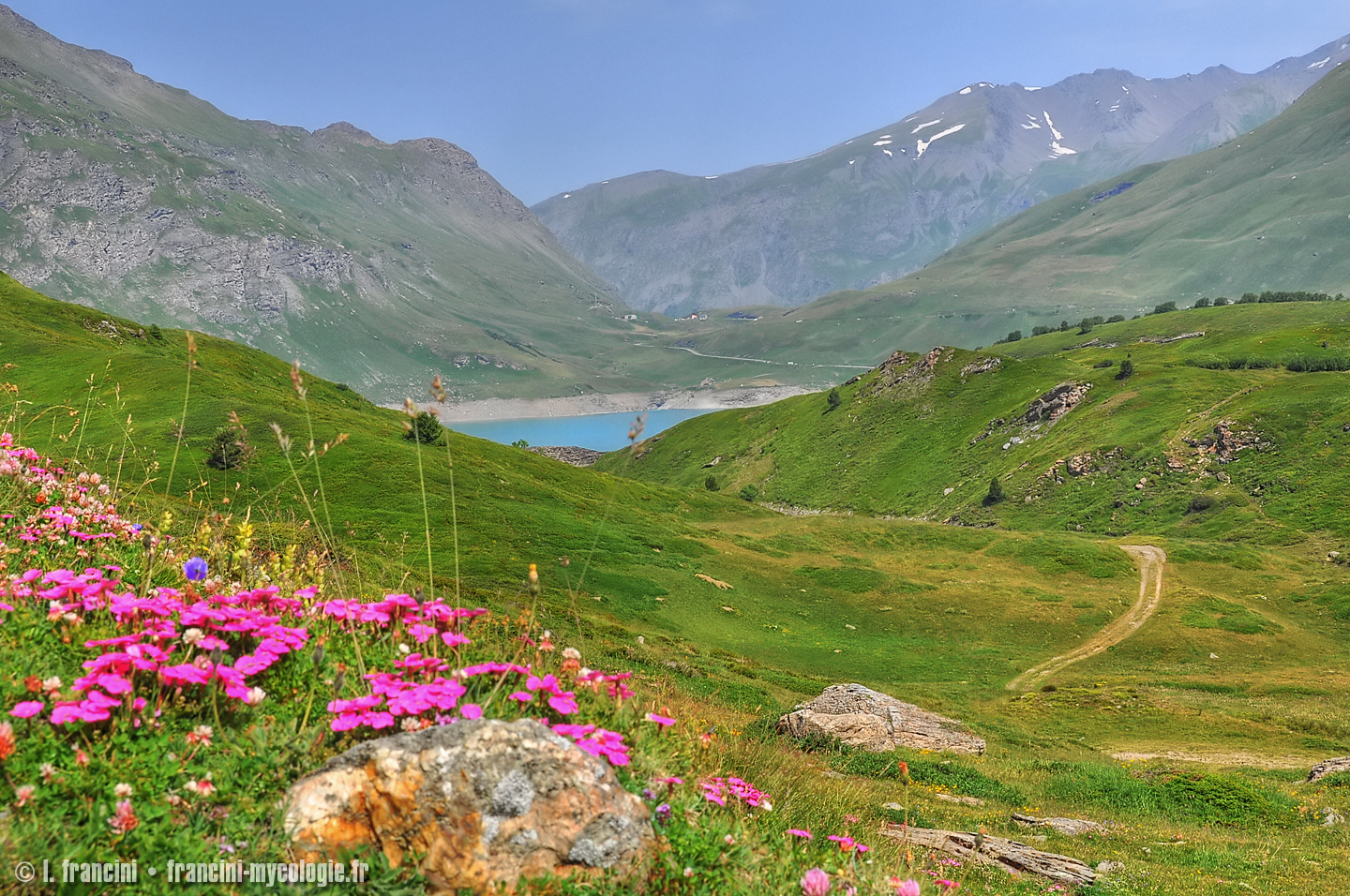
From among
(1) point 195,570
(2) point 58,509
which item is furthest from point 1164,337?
(2) point 58,509

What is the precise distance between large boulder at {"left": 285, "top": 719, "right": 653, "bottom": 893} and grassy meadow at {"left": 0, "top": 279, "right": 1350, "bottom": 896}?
0.18 m

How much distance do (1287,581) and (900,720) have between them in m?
49.1

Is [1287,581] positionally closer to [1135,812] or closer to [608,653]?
[1135,812]

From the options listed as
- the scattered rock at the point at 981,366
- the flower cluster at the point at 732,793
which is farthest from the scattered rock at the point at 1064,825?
the scattered rock at the point at 981,366

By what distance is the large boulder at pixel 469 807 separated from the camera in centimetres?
397

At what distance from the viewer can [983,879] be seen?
8.76 m

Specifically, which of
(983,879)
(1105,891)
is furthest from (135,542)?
(1105,891)

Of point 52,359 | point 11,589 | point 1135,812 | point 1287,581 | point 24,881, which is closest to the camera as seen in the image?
point 24,881

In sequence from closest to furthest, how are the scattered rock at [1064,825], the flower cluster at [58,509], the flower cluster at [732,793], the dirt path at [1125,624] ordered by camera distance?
the flower cluster at [732,793] → the flower cluster at [58,509] → the scattered rock at [1064,825] → the dirt path at [1125,624]

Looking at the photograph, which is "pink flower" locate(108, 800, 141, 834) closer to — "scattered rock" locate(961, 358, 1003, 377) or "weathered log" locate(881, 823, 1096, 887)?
"weathered log" locate(881, 823, 1096, 887)

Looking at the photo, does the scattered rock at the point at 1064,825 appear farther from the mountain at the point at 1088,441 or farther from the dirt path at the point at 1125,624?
the mountain at the point at 1088,441

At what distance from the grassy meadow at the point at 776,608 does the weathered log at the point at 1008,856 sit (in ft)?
1.28

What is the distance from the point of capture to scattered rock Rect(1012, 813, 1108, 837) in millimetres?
12906

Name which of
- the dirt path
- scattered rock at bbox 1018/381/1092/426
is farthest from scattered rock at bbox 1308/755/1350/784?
scattered rock at bbox 1018/381/1092/426
